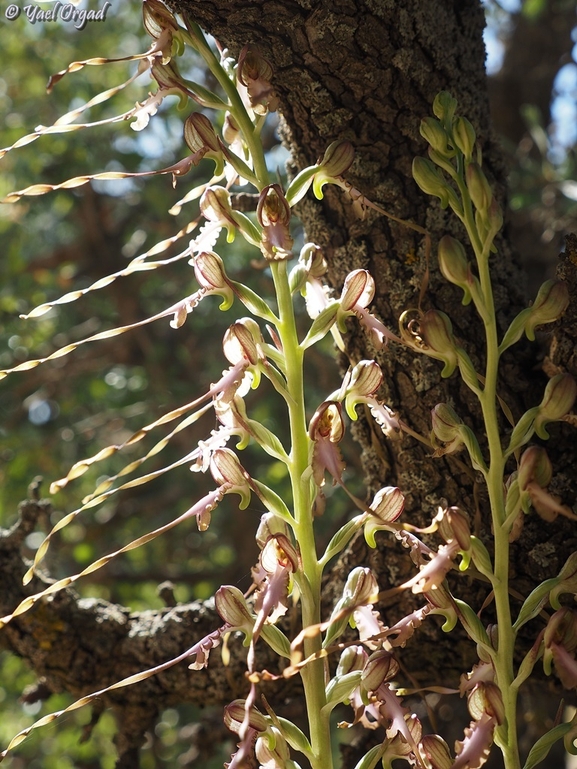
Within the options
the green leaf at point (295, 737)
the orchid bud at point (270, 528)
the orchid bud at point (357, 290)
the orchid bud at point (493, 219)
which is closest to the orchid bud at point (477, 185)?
the orchid bud at point (493, 219)

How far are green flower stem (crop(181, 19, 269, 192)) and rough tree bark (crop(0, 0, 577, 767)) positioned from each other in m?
0.07

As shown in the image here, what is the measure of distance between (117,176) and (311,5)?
275mm

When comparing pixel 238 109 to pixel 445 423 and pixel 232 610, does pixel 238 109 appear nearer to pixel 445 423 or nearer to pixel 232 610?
pixel 445 423

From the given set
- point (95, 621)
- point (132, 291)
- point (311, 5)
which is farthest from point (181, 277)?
point (311, 5)

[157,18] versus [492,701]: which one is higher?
[157,18]

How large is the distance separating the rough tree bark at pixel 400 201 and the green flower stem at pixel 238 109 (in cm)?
7

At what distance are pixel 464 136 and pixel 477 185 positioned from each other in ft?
0.19

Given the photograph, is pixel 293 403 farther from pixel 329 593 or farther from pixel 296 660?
pixel 329 593

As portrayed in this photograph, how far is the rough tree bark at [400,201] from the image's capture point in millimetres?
857

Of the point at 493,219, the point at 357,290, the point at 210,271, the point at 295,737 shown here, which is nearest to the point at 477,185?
the point at 493,219

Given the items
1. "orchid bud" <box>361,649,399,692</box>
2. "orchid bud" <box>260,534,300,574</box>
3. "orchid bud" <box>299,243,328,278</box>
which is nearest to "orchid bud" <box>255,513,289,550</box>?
"orchid bud" <box>260,534,300,574</box>

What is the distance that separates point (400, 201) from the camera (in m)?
0.93

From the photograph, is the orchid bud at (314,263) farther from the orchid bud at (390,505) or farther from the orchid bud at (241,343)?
the orchid bud at (390,505)

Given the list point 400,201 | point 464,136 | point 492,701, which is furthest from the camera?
point 400,201
